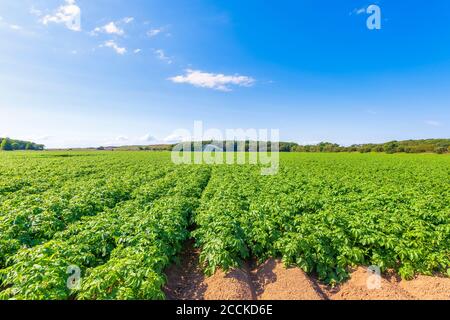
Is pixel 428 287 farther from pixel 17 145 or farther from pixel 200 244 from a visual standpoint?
pixel 17 145

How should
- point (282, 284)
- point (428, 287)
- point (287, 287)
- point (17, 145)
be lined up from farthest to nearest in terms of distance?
point (17, 145), point (282, 284), point (287, 287), point (428, 287)

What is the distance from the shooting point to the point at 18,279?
364 centimetres

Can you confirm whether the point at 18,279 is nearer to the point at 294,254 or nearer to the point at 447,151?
the point at 294,254

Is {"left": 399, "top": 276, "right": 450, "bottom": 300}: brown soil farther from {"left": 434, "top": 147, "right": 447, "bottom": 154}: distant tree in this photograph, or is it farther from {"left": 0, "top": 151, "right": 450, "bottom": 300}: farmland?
{"left": 434, "top": 147, "right": 447, "bottom": 154}: distant tree

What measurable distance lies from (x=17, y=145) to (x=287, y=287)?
145075mm

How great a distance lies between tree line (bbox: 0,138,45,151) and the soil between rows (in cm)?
13360

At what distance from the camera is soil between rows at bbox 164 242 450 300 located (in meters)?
4.75

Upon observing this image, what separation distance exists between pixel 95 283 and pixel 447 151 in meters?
91.8

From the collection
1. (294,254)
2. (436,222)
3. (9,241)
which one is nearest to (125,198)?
(9,241)

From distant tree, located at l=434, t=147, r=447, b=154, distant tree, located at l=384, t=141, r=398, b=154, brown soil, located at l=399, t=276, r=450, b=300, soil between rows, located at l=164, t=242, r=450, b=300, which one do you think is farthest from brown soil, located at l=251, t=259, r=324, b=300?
distant tree, located at l=434, t=147, r=447, b=154

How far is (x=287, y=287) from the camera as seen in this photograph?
503cm

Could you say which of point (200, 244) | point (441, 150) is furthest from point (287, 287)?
point (441, 150)

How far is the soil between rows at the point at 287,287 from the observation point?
15.6ft
